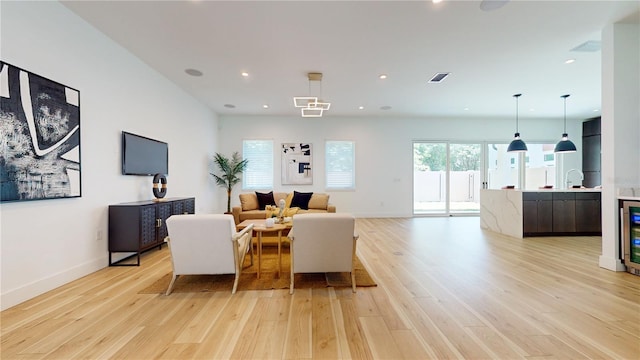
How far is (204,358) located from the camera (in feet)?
5.24

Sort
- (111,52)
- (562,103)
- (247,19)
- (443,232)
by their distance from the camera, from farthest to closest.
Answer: (562,103), (443,232), (111,52), (247,19)

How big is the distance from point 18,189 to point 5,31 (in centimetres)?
136

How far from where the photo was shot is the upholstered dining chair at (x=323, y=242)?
2.50 meters

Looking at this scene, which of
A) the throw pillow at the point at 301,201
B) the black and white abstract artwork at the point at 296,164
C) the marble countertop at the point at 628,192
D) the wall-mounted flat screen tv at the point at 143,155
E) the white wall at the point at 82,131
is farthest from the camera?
the black and white abstract artwork at the point at 296,164

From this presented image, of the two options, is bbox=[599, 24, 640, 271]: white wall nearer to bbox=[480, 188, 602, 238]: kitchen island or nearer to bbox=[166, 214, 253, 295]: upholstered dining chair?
bbox=[480, 188, 602, 238]: kitchen island

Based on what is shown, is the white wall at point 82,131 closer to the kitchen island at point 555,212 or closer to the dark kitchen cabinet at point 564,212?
the kitchen island at point 555,212

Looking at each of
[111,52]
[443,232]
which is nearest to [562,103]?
[443,232]

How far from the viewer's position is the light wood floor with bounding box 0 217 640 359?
1.68 metres

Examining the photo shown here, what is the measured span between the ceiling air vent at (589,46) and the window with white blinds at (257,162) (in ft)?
21.1

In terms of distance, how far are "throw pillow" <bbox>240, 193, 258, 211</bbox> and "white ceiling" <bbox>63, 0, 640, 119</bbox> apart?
2220 millimetres

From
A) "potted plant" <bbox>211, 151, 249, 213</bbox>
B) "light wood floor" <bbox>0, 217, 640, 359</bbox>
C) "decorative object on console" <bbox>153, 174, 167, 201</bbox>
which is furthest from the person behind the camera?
"potted plant" <bbox>211, 151, 249, 213</bbox>

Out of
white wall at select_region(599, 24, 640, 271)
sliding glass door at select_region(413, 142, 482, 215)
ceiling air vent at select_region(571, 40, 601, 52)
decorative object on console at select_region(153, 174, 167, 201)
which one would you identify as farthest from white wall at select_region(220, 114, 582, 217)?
white wall at select_region(599, 24, 640, 271)

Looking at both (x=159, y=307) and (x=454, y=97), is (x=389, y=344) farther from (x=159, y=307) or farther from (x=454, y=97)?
(x=454, y=97)

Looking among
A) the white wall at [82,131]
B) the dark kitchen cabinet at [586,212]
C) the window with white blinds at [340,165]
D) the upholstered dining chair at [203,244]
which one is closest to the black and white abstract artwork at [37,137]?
the white wall at [82,131]
